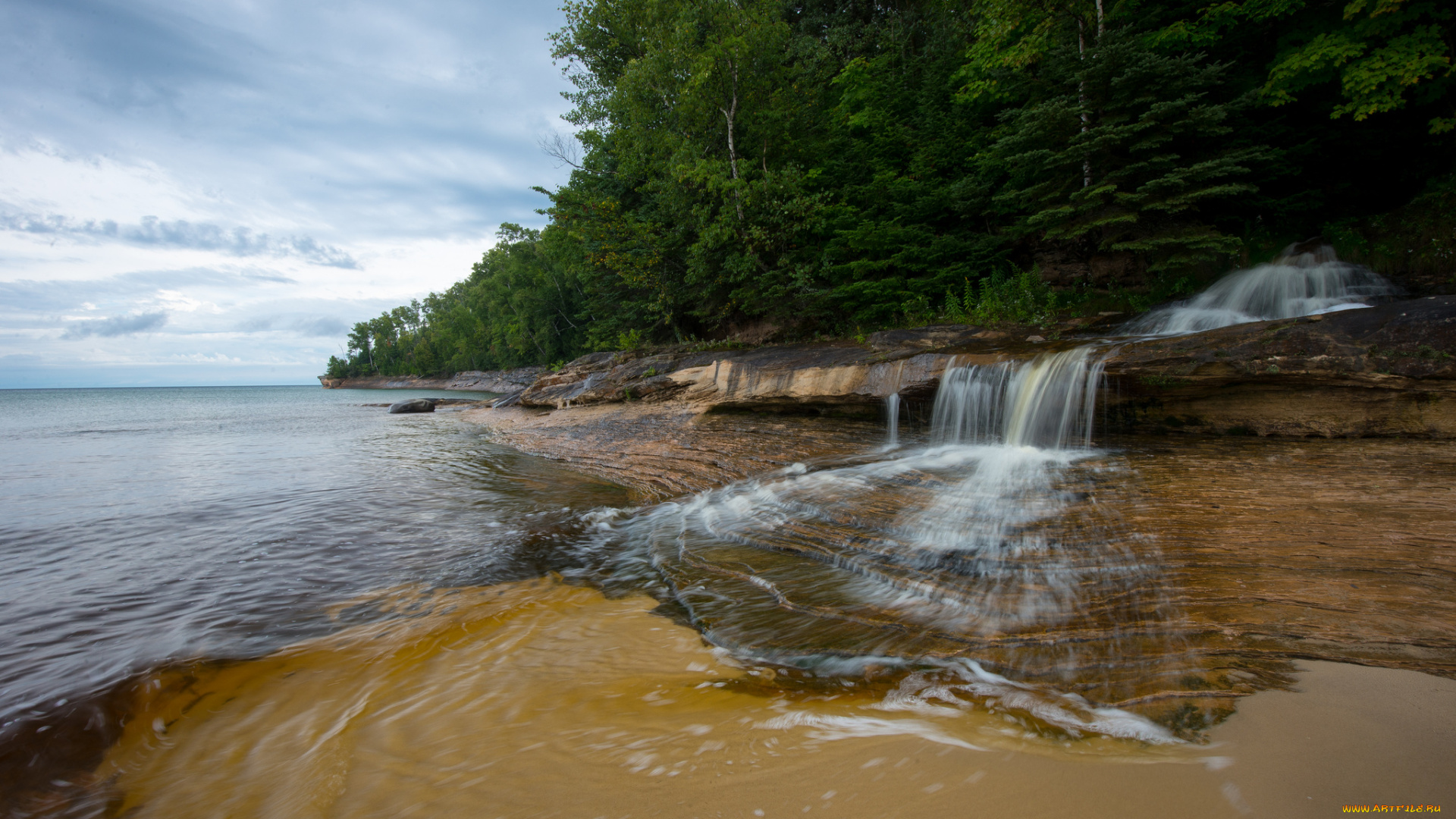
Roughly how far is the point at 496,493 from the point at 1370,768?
29.0ft

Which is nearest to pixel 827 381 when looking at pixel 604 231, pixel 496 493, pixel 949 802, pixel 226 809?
pixel 496 493

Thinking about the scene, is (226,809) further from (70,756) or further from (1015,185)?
(1015,185)

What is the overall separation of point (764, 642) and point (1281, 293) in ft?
35.0

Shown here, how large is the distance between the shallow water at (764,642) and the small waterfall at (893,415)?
91.4 inches

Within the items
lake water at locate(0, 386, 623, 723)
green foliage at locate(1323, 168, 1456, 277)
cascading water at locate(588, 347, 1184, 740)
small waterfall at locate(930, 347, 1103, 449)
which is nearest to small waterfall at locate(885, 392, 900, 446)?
small waterfall at locate(930, 347, 1103, 449)

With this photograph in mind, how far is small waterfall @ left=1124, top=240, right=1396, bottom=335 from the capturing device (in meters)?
8.00

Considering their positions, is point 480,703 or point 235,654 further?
point 235,654

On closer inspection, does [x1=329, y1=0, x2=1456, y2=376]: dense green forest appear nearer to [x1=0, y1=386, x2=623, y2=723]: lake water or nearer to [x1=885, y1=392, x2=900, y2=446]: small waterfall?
[x1=885, y1=392, x2=900, y2=446]: small waterfall

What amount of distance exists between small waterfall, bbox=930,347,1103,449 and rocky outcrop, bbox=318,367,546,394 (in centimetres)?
2858

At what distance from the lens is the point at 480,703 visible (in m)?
2.87

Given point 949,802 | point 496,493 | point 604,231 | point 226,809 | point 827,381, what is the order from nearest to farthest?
1. point 949,802
2. point 226,809
3. point 496,493
4. point 827,381
5. point 604,231

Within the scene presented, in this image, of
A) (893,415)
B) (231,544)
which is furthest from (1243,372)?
(231,544)

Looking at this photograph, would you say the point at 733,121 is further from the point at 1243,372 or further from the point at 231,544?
the point at 231,544

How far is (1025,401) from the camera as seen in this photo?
717 centimetres
